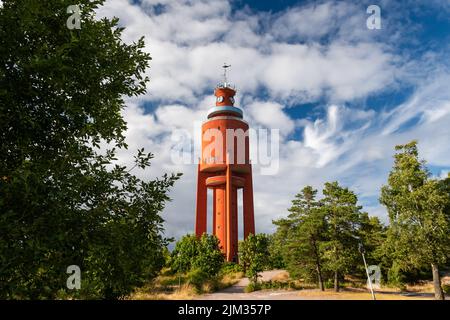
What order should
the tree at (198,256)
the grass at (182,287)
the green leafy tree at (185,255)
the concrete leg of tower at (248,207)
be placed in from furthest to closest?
the concrete leg of tower at (248,207) → the green leafy tree at (185,255) → the tree at (198,256) → the grass at (182,287)

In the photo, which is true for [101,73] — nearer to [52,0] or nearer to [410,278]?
[52,0]

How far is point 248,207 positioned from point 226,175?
681 centimetres

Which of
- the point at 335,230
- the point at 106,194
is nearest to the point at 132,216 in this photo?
the point at 106,194

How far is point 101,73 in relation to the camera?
796cm

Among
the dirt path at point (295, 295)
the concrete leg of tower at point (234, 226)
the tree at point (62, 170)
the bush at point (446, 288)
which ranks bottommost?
the dirt path at point (295, 295)

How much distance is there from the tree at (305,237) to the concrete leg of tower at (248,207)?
1703 cm

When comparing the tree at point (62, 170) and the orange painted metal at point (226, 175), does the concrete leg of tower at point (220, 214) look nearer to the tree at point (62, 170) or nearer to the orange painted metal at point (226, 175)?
the orange painted metal at point (226, 175)

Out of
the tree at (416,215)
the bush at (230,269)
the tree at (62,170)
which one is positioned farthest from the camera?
the bush at (230,269)

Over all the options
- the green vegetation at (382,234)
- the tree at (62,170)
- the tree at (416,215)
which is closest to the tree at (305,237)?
the green vegetation at (382,234)

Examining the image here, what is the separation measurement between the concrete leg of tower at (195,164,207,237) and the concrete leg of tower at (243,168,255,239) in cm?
705

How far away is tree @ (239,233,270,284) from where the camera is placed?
138 ft

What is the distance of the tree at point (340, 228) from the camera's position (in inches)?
1404

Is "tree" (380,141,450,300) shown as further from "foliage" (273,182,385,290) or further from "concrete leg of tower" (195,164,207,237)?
"concrete leg of tower" (195,164,207,237)

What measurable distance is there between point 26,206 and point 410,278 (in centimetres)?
4812
